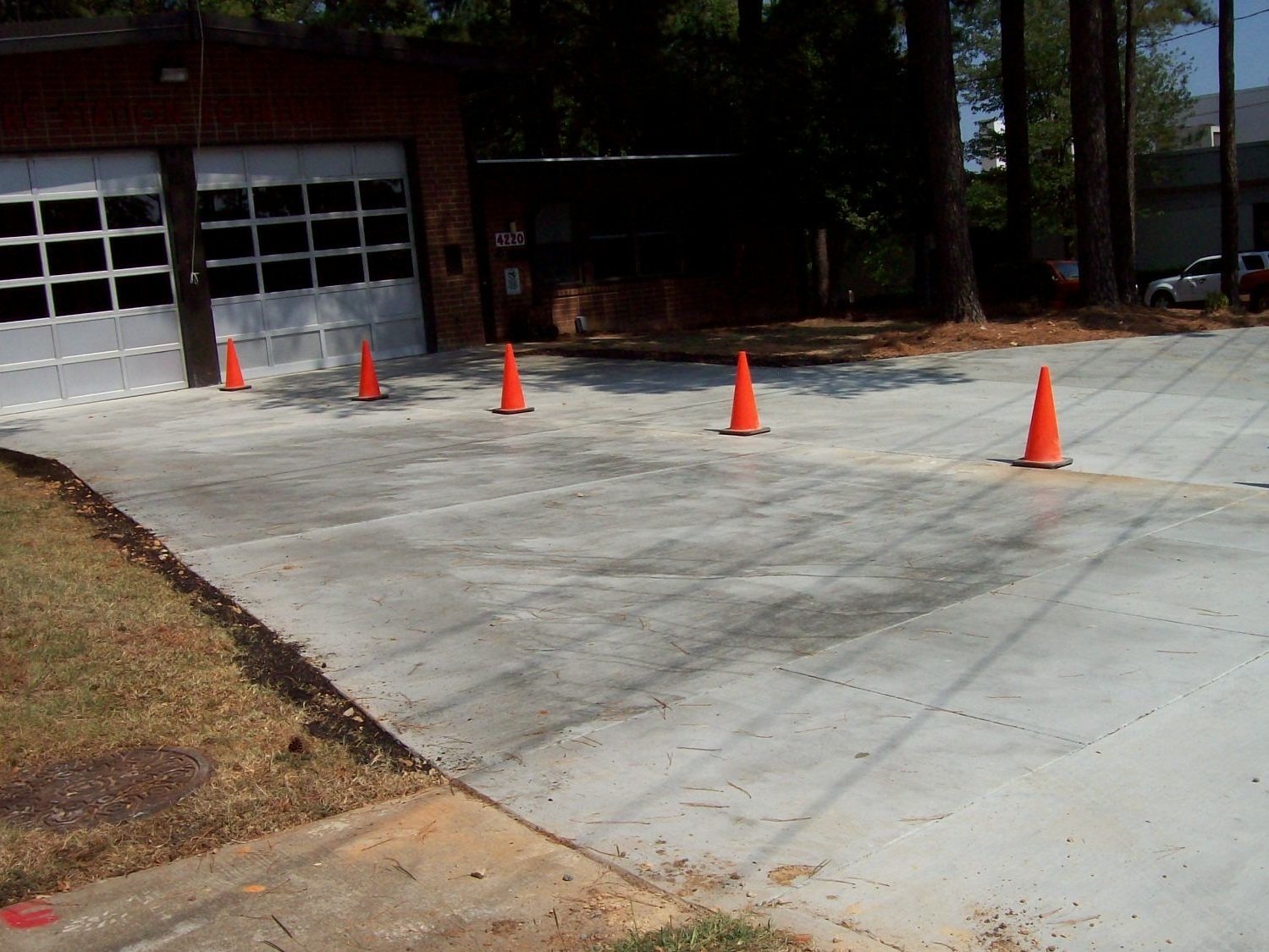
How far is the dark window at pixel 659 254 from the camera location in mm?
26969

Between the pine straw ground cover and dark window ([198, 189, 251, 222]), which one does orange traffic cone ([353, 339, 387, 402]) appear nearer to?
the pine straw ground cover

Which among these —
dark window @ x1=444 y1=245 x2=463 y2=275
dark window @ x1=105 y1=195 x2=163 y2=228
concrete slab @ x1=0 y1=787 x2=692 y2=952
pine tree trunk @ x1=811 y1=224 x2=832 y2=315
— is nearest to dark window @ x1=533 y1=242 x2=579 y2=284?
dark window @ x1=444 y1=245 x2=463 y2=275

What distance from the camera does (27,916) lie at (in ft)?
14.0

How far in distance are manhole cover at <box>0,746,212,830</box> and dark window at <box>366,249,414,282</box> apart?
17173mm

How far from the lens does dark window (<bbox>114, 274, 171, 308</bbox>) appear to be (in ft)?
63.5

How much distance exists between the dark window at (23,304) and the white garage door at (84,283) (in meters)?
0.01

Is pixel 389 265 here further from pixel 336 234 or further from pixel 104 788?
pixel 104 788

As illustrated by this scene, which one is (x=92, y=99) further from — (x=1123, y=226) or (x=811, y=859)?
(x=1123, y=226)

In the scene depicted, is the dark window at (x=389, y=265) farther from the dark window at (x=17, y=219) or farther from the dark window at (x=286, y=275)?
the dark window at (x=17, y=219)

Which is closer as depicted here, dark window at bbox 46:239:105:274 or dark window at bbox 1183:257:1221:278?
dark window at bbox 46:239:105:274

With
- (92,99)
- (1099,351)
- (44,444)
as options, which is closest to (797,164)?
(1099,351)

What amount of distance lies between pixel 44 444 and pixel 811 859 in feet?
41.0

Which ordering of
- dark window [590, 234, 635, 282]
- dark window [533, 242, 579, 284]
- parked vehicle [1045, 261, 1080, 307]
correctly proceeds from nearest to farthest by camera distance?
dark window [533, 242, 579, 284], dark window [590, 234, 635, 282], parked vehicle [1045, 261, 1080, 307]

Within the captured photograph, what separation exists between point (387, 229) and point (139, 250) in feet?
13.7
